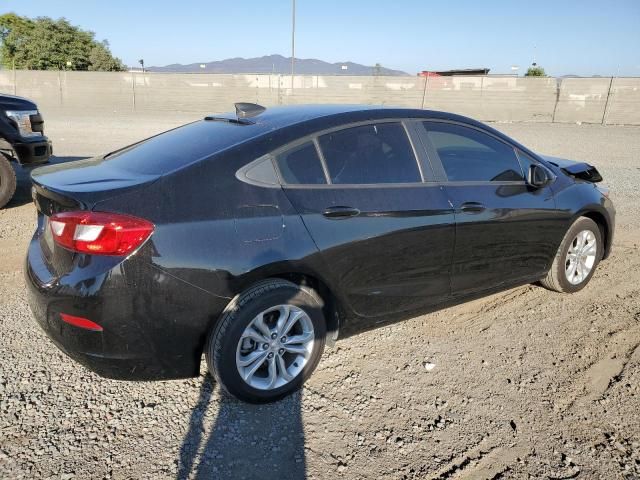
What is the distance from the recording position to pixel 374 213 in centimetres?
313

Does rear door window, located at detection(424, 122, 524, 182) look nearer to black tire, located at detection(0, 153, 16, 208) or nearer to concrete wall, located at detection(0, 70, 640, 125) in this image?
black tire, located at detection(0, 153, 16, 208)

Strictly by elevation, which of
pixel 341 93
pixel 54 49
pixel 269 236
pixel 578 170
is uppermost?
pixel 54 49

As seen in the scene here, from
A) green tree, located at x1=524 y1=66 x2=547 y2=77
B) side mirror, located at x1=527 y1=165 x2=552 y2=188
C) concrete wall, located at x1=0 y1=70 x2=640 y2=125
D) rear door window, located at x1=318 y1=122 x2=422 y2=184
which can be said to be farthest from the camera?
green tree, located at x1=524 y1=66 x2=547 y2=77

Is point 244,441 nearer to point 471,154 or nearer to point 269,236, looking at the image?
point 269,236

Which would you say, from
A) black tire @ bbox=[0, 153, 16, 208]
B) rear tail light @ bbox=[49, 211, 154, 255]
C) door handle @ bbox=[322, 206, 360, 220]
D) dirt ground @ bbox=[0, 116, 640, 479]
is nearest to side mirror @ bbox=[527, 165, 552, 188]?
dirt ground @ bbox=[0, 116, 640, 479]

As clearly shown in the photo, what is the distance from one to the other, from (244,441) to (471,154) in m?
2.54

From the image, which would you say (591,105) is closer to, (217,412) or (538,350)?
(538,350)

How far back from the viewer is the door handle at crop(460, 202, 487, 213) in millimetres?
3527

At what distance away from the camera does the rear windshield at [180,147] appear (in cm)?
A: 287

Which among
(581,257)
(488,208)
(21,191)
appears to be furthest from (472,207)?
(21,191)

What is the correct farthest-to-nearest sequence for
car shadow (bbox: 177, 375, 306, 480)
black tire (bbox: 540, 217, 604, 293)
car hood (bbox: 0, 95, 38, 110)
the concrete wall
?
the concrete wall → car hood (bbox: 0, 95, 38, 110) → black tire (bbox: 540, 217, 604, 293) → car shadow (bbox: 177, 375, 306, 480)

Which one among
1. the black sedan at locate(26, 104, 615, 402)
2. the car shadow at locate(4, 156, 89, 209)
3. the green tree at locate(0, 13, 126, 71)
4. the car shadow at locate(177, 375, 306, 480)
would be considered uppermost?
the green tree at locate(0, 13, 126, 71)

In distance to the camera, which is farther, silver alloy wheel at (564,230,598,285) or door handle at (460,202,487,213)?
silver alloy wheel at (564,230,598,285)

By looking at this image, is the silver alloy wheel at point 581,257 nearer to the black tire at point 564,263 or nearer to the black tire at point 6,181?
the black tire at point 564,263
